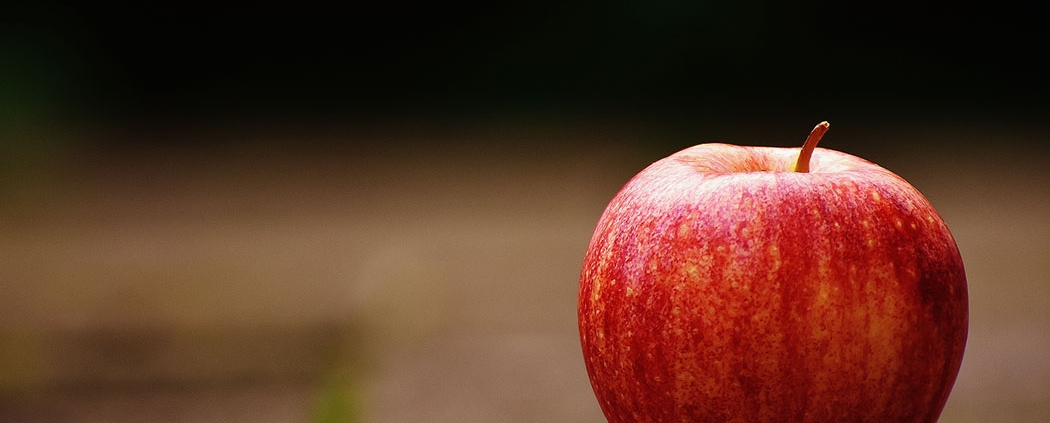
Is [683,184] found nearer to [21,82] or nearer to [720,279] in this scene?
[720,279]

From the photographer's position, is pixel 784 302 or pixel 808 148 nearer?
pixel 784 302

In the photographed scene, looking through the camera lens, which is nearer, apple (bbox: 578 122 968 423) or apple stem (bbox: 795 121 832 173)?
apple (bbox: 578 122 968 423)

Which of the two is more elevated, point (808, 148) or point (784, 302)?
point (808, 148)

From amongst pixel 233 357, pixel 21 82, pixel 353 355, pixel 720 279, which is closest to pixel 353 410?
pixel 353 355

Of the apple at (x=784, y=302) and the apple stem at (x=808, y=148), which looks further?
the apple stem at (x=808, y=148)

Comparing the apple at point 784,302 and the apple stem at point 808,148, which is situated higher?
the apple stem at point 808,148
